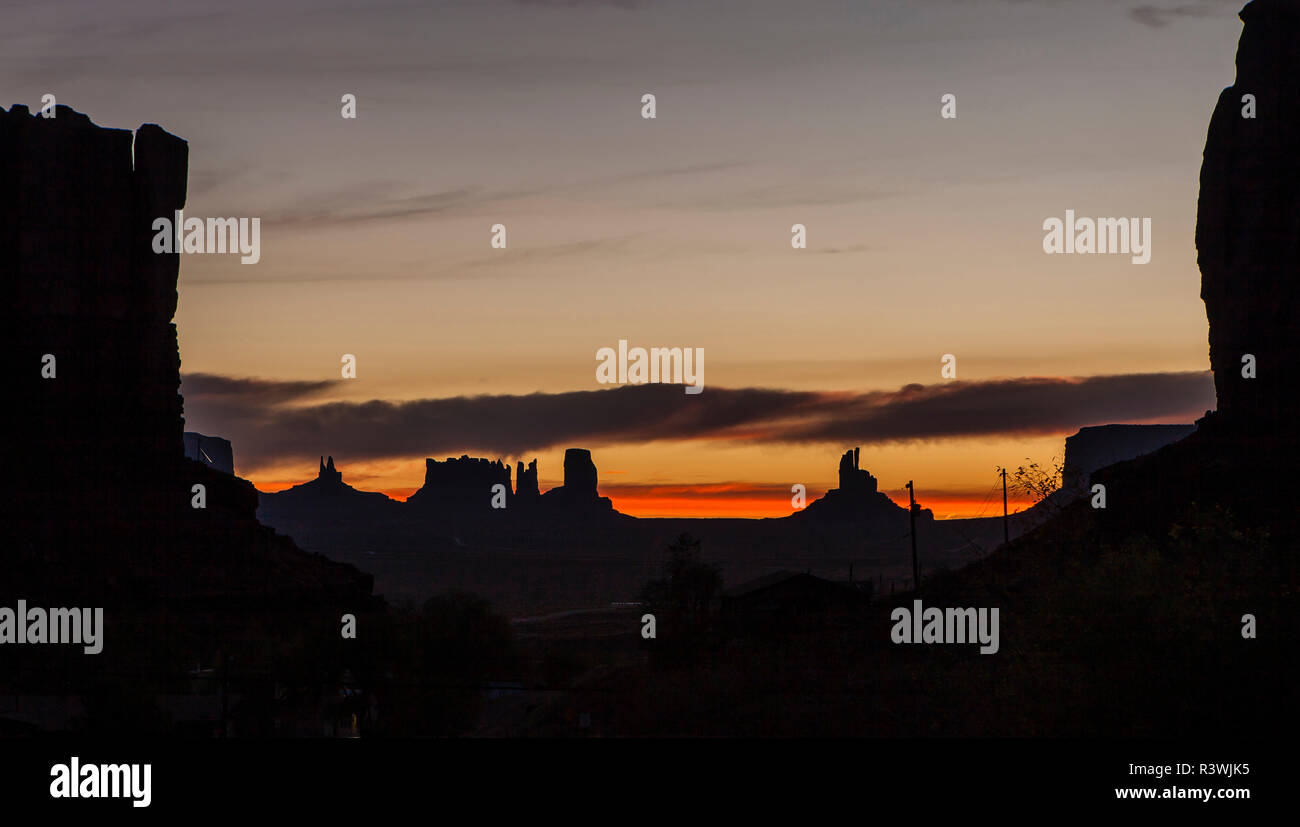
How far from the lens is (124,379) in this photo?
11862cm

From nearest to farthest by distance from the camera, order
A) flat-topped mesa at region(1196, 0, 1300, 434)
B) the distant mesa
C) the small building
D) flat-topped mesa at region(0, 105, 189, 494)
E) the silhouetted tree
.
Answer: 1. the small building
2. the silhouetted tree
3. flat-topped mesa at region(1196, 0, 1300, 434)
4. the distant mesa
5. flat-topped mesa at region(0, 105, 189, 494)

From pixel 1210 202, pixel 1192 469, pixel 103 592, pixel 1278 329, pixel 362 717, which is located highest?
pixel 1210 202

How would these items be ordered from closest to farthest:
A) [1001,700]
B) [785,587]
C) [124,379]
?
[1001,700], [785,587], [124,379]

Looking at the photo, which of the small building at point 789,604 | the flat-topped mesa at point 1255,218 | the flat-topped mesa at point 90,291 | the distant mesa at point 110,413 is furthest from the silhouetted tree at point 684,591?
the flat-topped mesa at point 90,291

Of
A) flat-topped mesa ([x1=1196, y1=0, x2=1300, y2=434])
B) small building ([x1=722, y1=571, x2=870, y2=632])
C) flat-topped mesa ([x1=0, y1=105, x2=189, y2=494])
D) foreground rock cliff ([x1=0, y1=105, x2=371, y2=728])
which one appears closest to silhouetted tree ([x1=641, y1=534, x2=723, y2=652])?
small building ([x1=722, y1=571, x2=870, y2=632])

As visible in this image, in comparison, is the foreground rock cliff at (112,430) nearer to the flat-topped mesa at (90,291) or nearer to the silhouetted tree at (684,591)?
the flat-topped mesa at (90,291)

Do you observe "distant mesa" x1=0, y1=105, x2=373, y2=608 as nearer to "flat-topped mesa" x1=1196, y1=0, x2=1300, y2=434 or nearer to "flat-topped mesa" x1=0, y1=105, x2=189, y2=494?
"flat-topped mesa" x1=0, y1=105, x2=189, y2=494

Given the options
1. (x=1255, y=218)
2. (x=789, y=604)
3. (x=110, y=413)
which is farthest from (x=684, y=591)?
(x=110, y=413)

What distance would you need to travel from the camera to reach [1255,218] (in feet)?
330

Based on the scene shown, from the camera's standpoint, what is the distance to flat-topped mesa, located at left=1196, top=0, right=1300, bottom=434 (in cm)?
9525
